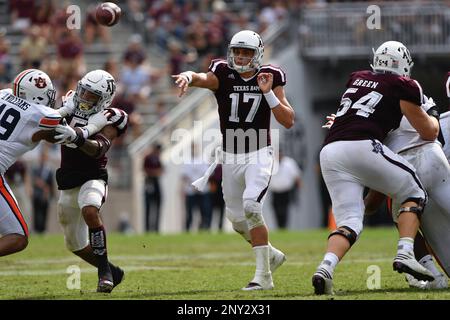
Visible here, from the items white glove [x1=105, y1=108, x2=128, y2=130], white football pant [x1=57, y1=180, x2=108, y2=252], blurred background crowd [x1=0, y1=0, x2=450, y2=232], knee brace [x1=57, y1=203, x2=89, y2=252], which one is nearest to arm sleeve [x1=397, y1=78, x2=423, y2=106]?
white glove [x1=105, y1=108, x2=128, y2=130]

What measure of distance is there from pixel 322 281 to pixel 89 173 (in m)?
2.15

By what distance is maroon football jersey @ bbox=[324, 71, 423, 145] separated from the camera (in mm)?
7527

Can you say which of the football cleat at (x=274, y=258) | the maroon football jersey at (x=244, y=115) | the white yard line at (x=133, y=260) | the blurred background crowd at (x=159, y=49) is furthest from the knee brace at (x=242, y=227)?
the blurred background crowd at (x=159, y=49)

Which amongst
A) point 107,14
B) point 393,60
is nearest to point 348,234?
point 393,60

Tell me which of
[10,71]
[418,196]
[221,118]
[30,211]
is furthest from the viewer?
[10,71]

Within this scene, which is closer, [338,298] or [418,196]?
[338,298]

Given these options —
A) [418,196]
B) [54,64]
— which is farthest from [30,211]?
[418,196]

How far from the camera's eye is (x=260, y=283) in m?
7.95

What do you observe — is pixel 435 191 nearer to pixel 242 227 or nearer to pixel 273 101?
pixel 273 101

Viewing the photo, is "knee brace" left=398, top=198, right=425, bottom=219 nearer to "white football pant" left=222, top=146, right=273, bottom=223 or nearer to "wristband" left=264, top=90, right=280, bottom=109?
"white football pant" left=222, top=146, right=273, bottom=223

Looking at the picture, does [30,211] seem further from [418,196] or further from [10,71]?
[418,196]

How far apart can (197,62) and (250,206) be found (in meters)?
12.9
